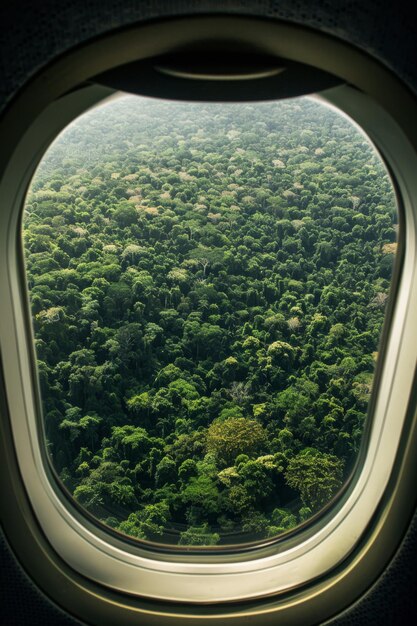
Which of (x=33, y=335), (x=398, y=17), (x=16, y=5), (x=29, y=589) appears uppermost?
(x=16, y=5)

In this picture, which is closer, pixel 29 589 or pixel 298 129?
pixel 29 589

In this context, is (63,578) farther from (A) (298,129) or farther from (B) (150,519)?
(A) (298,129)

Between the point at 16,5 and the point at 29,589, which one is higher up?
the point at 16,5

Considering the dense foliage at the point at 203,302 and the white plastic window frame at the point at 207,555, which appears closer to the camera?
the white plastic window frame at the point at 207,555

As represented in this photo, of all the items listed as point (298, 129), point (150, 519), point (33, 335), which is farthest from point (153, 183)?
point (33, 335)

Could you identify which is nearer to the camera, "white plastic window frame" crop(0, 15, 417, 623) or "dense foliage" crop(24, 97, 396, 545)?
"white plastic window frame" crop(0, 15, 417, 623)
